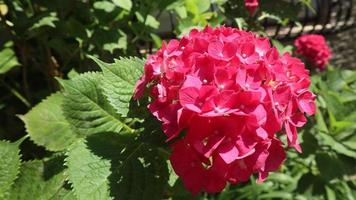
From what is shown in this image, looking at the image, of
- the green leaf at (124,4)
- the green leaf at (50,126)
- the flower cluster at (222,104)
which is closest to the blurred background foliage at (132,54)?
the green leaf at (124,4)

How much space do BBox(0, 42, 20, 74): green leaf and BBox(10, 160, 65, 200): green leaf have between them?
72 cm

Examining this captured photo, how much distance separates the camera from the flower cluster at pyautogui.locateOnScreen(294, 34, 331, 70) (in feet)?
10.2

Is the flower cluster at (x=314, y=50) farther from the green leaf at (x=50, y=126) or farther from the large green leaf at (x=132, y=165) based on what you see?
the large green leaf at (x=132, y=165)

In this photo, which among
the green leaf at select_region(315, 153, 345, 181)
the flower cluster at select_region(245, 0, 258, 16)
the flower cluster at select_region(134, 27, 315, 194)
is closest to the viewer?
the flower cluster at select_region(134, 27, 315, 194)

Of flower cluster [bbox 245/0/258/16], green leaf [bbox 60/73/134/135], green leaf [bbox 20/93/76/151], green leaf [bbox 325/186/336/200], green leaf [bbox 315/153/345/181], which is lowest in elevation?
green leaf [bbox 325/186/336/200]

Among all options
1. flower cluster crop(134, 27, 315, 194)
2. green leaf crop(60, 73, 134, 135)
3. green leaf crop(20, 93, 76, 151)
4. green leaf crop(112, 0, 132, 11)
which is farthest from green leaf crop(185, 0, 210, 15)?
flower cluster crop(134, 27, 315, 194)

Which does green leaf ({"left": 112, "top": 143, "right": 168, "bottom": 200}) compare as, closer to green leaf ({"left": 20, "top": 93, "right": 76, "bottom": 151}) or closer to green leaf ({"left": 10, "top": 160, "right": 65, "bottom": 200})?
green leaf ({"left": 10, "top": 160, "right": 65, "bottom": 200})

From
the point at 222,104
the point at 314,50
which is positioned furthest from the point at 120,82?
the point at 314,50

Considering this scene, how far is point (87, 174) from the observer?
3.92 ft

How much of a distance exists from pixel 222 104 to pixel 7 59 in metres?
1.31

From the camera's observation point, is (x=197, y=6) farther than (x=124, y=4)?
Yes

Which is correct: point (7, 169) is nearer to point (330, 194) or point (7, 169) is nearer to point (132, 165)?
point (132, 165)

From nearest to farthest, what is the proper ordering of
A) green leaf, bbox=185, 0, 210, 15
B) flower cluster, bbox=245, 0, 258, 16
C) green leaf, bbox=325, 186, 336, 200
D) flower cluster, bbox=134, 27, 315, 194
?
1. flower cluster, bbox=134, 27, 315, 194
2. flower cluster, bbox=245, 0, 258, 16
3. green leaf, bbox=185, 0, 210, 15
4. green leaf, bbox=325, 186, 336, 200

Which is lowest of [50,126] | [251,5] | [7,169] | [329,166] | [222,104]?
[329,166]
